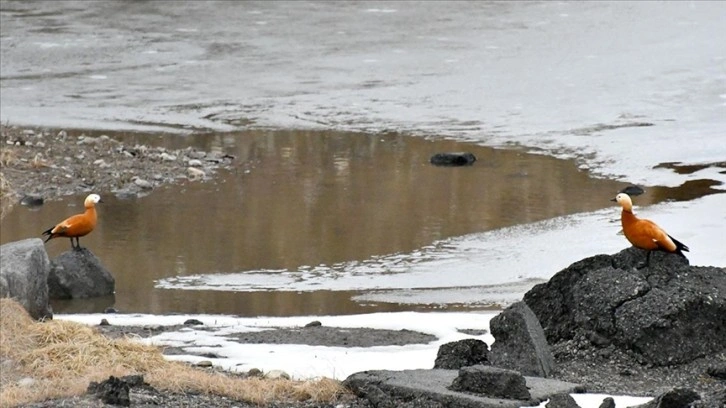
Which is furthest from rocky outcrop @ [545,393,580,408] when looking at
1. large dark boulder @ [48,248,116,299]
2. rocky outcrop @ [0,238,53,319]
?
large dark boulder @ [48,248,116,299]

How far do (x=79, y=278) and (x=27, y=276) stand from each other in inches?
61.1

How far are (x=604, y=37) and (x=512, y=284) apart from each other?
42.3ft

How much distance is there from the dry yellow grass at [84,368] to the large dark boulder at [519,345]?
1033 millimetres

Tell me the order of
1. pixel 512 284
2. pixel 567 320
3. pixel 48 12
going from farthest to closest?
pixel 48 12 < pixel 512 284 < pixel 567 320

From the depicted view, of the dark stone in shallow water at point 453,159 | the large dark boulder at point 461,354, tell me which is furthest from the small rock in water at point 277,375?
the dark stone in shallow water at point 453,159

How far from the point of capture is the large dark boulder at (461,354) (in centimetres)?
856

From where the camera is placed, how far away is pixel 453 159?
16516mm

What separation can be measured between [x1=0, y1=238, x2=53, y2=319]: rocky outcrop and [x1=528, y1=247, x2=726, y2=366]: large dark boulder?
136 inches

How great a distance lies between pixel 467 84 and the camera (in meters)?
21.2

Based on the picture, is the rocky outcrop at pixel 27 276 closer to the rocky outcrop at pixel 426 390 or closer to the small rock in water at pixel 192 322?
the small rock in water at pixel 192 322

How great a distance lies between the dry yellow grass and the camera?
802cm

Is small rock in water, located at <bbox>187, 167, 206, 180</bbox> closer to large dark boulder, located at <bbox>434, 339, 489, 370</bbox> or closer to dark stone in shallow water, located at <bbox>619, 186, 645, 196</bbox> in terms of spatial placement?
dark stone in shallow water, located at <bbox>619, 186, 645, 196</bbox>

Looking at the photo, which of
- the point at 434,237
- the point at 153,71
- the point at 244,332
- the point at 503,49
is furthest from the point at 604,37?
the point at 244,332

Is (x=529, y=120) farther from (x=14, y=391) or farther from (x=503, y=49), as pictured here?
(x=14, y=391)
